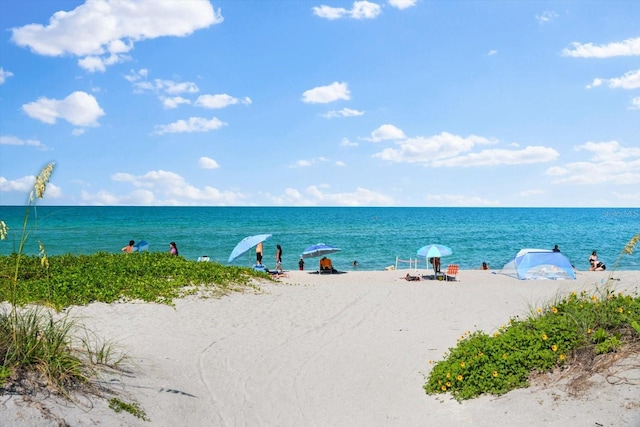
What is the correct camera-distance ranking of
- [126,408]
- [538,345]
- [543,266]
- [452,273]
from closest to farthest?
[126,408], [538,345], [543,266], [452,273]

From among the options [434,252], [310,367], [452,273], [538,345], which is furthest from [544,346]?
[452,273]

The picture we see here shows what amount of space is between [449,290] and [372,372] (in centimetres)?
1184

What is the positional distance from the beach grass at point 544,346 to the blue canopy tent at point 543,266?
16.9 meters

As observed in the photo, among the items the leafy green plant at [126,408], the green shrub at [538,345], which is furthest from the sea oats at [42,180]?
the green shrub at [538,345]

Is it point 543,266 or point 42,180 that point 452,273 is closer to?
point 543,266

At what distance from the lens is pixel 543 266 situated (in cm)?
2445

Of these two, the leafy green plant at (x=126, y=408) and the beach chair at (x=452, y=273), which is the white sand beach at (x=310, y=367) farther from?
the beach chair at (x=452, y=273)

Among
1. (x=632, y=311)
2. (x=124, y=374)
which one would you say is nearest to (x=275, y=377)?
(x=124, y=374)

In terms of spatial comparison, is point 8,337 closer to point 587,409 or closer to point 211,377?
point 211,377

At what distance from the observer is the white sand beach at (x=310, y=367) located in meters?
6.71

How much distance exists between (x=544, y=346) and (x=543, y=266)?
18.2 meters

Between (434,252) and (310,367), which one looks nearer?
(310,367)

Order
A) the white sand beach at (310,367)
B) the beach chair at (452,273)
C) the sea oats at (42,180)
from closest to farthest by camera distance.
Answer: the sea oats at (42,180) → the white sand beach at (310,367) → the beach chair at (452,273)

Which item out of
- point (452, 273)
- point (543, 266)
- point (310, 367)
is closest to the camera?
point (310, 367)
